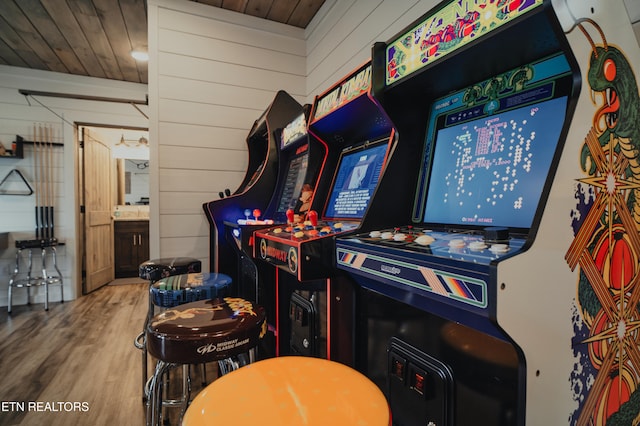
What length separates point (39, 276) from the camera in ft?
13.2

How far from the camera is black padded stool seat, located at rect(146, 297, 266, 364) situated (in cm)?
90

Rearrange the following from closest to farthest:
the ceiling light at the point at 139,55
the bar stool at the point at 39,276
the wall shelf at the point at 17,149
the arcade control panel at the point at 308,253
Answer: the arcade control panel at the point at 308,253, the ceiling light at the point at 139,55, the bar stool at the point at 39,276, the wall shelf at the point at 17,149

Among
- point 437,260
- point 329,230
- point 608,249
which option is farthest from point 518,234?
point 329,230

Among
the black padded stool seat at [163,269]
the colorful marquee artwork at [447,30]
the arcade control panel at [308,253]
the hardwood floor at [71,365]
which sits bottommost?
the hardwood floor at [71,365]

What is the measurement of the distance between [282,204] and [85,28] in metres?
2.73

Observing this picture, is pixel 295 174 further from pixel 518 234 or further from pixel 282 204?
pixel 518 234

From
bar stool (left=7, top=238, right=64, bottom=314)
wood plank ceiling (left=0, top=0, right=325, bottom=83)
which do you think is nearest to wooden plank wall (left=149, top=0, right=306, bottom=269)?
wood plank ceiling (left=0, top=0, right=325, bottom=83)

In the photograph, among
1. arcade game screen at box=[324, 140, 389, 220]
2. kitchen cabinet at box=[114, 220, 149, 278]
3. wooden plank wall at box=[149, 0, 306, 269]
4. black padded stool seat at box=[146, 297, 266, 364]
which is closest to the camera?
black padded stool seat at box=[146, 297, 266, 364]

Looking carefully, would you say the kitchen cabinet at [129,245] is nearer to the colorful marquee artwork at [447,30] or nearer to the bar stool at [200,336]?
the bar stool at [200,336]

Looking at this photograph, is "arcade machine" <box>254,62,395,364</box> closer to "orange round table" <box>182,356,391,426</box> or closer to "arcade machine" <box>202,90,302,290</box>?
"orange round table" <box>182,356,391,426</box>

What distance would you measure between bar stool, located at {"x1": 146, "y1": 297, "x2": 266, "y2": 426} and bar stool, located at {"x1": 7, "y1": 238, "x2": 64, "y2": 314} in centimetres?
370

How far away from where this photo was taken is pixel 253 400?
1.97 ft

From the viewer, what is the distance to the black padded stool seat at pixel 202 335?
901 millimetres

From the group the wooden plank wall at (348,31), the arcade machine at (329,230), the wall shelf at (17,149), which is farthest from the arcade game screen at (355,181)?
the wall shelf at (17,149)
